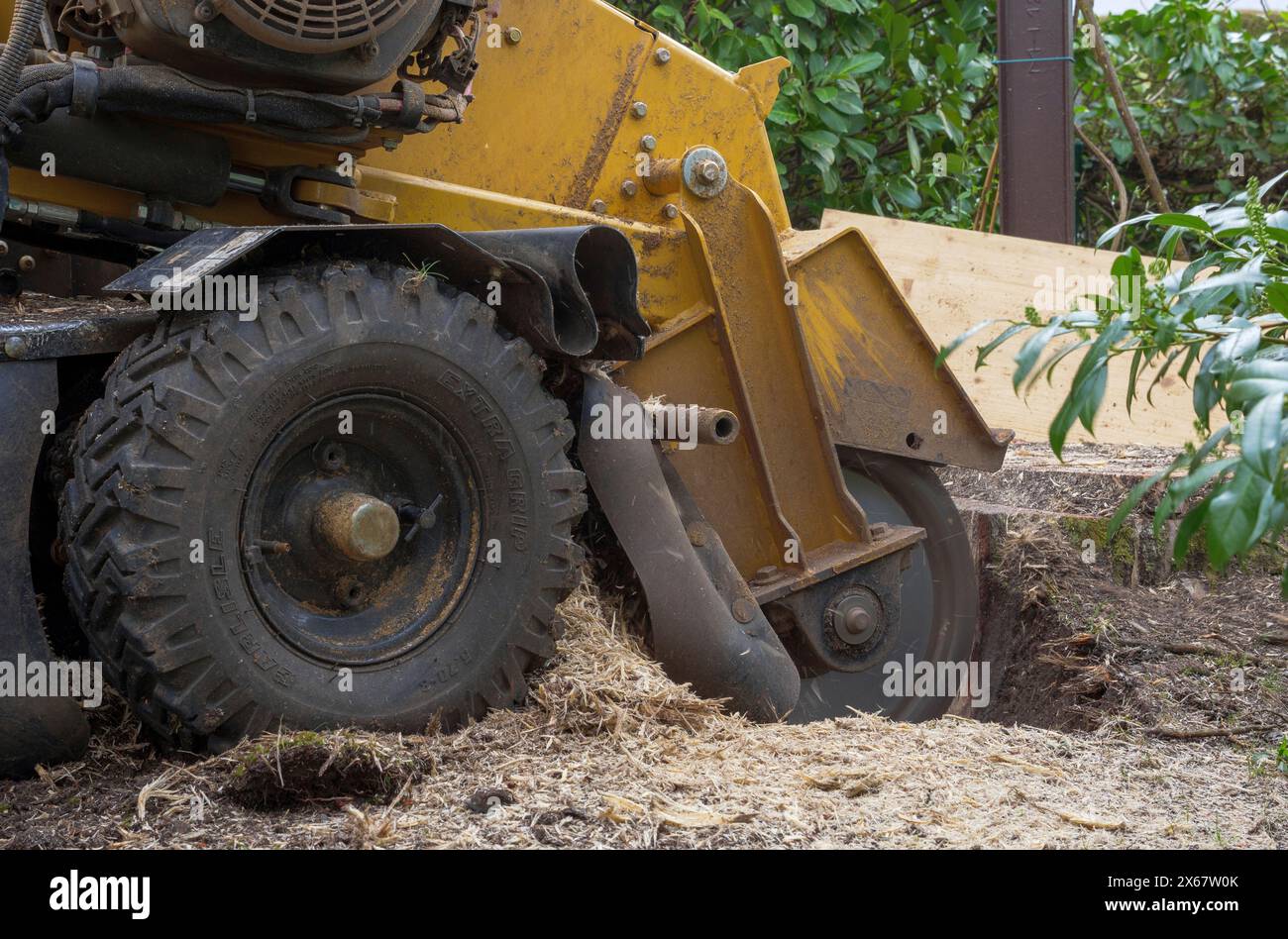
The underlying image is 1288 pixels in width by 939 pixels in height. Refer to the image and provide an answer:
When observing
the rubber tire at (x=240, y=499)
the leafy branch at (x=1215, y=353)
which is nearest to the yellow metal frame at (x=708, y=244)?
the rubber tire at (x=240, y=499)

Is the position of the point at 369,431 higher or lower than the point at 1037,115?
lower

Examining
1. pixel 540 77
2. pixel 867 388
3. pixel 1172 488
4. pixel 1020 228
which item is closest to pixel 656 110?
pixel 540 77

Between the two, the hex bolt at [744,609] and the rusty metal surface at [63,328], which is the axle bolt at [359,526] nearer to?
the rusty metal surface at [63,328]

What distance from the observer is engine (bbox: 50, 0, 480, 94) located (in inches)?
117

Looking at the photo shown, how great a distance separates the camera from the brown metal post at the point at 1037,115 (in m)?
7.06

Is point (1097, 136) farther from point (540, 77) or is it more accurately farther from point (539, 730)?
point (539, 730)

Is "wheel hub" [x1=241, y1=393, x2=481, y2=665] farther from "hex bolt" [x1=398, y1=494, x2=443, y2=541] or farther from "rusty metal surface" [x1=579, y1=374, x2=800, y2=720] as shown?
"rusty metal surface" [x1=579, y1=374, x2=800, y2=720]

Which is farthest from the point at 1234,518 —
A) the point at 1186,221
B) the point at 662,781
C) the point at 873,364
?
the point at 873,364

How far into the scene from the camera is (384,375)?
3.07 meters

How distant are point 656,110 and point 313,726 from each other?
2.22 m

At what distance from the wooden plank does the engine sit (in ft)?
11.7

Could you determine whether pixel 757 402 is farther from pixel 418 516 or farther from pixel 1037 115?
pixel 1037 115

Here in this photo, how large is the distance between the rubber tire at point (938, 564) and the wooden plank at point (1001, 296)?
1.61 meters

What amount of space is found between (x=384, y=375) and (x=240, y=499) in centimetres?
41
